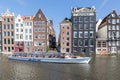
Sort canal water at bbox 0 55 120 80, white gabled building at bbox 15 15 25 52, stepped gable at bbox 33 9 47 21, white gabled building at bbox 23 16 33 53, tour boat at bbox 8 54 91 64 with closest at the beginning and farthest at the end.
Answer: canal water at bbox 0 55 120 80
tour boat at bbox 8 54 91 64
stepped gable at bbox 33 9 47 21
white gabled building at bbox 23 16 33 53
white gabled building at bbox 15 15 25 52

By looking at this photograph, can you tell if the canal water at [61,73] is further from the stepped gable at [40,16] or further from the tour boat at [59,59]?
the stepped gable at [40,16]

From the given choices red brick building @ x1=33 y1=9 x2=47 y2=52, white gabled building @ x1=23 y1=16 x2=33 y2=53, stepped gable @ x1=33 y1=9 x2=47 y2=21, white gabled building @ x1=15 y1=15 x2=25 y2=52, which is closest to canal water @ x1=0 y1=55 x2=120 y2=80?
red brick building @ x1=33 y1=9 x2=47 y2=52

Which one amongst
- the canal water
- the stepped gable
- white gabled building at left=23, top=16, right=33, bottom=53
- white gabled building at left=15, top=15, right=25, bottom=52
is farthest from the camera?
white gabled building at left=15, top=15, right=25, bottom=52

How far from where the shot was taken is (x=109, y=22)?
94.2m

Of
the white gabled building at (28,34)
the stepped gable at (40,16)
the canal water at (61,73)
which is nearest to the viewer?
the canal water at (61,73)

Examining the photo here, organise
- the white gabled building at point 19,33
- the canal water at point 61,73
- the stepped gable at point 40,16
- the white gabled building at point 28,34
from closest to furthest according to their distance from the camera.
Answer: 1. the canal water at point 61,73
2. the stepped gable at point 40,16
3. the white gabled building at point 28,34
4. the white gabled building at point 19,33

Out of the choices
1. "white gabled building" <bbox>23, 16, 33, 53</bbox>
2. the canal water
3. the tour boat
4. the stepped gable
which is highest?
the stepped gable

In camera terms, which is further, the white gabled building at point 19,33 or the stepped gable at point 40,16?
the white gabled building at point 19,33

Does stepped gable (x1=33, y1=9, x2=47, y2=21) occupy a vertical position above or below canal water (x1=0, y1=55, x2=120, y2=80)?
above

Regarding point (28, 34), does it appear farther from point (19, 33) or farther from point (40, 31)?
point (40, 31)

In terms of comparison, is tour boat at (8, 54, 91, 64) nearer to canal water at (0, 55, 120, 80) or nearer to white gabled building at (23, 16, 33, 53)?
canal water at (0, 55, 120, 80)

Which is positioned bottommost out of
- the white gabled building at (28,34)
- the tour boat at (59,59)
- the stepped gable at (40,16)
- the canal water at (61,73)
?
the canal water at (61,73)

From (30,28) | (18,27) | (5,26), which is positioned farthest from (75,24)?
(5,26)

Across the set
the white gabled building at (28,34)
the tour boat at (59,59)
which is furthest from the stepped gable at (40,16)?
the tour boat at (59,59)
